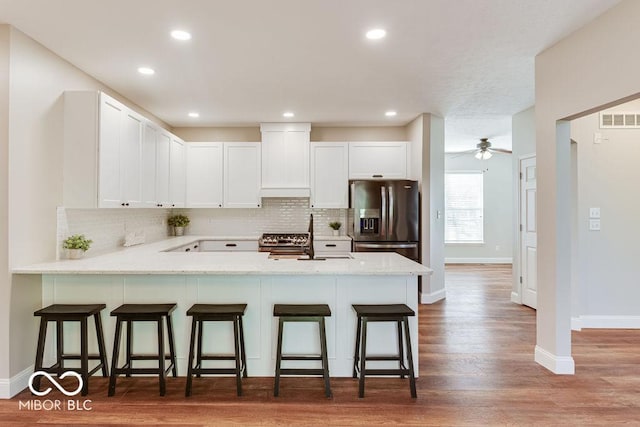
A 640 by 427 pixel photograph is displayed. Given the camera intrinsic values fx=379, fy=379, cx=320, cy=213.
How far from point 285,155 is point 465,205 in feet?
18.1

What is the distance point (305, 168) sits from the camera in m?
5.59

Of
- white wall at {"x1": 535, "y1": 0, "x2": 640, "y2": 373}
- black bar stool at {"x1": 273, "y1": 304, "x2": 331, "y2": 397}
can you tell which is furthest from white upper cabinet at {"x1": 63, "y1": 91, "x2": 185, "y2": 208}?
white wall at {"x1": 535, "y1": 0, "x2": 640, "y2": 373}

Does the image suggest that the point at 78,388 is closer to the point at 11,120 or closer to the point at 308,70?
the point at 11,120

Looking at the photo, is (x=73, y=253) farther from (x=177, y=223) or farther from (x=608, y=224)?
(x=608, y=224)

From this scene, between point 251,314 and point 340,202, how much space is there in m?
2.94

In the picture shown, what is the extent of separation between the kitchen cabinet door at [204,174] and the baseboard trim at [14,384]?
124 inches

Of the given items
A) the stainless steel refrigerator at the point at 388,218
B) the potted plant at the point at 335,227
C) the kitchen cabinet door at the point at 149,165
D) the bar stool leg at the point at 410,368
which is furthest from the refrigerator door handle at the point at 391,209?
the kitchen cabinet door at the point at 149,165

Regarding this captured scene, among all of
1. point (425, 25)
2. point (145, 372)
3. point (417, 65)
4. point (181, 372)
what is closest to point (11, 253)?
point (145, 372)

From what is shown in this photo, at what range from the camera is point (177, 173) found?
17.1 feet

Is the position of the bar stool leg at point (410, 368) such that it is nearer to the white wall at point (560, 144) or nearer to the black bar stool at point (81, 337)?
the white wall at point (560, 144)

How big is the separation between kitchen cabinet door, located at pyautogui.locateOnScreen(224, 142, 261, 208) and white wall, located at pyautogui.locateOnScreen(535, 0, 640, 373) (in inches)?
146

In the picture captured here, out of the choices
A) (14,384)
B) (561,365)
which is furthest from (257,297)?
(561,365)

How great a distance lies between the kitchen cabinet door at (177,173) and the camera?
4.96 m

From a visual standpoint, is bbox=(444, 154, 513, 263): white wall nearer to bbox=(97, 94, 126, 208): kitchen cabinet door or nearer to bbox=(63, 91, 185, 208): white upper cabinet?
bbox=(63, 91, 185, 208): white upper cabinet
